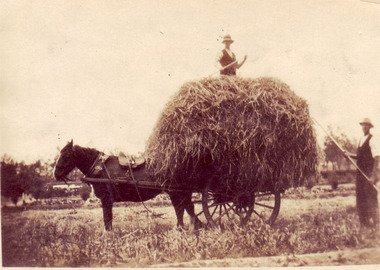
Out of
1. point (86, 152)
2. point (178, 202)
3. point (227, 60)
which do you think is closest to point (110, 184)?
point (86, 152)

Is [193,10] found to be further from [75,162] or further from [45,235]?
[45,235]

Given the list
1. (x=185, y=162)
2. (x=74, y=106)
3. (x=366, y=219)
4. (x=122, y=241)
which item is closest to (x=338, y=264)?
(x=366, y=219)

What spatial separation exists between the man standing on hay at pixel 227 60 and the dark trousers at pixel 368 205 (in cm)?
265

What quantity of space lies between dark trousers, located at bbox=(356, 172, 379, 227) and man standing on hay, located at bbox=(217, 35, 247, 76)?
2.65 meters

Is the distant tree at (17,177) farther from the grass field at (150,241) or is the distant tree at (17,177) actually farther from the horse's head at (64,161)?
the horse's head at (64,161)

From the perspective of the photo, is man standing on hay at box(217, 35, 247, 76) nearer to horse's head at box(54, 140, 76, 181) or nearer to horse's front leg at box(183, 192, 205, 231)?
horse's front leg at box(183, 192, 205, 231)

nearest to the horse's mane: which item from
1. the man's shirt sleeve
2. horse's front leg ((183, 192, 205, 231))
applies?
horse's front leg ((183, 192, 205, 231))

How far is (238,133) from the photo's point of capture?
4289 millimetres

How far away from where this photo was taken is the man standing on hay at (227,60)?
5242 millimetres

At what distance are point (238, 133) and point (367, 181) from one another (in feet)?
7.30

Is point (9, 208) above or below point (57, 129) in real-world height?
below

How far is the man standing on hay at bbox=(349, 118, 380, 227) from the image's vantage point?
15.7 feet

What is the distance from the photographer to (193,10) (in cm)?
509

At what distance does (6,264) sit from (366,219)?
17.4ft
